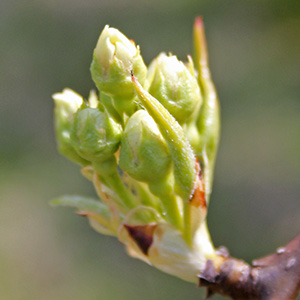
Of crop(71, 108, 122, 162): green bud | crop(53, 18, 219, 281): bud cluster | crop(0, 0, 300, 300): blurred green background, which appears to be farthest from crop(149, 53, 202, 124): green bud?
crop(0, 0, 300, 300): blurred green background

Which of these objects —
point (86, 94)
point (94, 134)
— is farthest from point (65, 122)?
point (86, 94)

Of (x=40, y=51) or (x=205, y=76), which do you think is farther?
(x=40, y=51)

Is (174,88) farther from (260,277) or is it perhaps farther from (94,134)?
(260,277)

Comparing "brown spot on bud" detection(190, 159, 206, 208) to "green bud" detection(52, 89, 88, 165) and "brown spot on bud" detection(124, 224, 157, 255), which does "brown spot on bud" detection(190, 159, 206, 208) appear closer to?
"brown spot on bud" detection(124, 224, 157, 255)

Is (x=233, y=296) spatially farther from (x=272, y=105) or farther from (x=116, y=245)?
(x=272, y=105)

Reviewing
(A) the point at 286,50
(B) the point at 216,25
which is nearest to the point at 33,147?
(B) the point at 216,25
